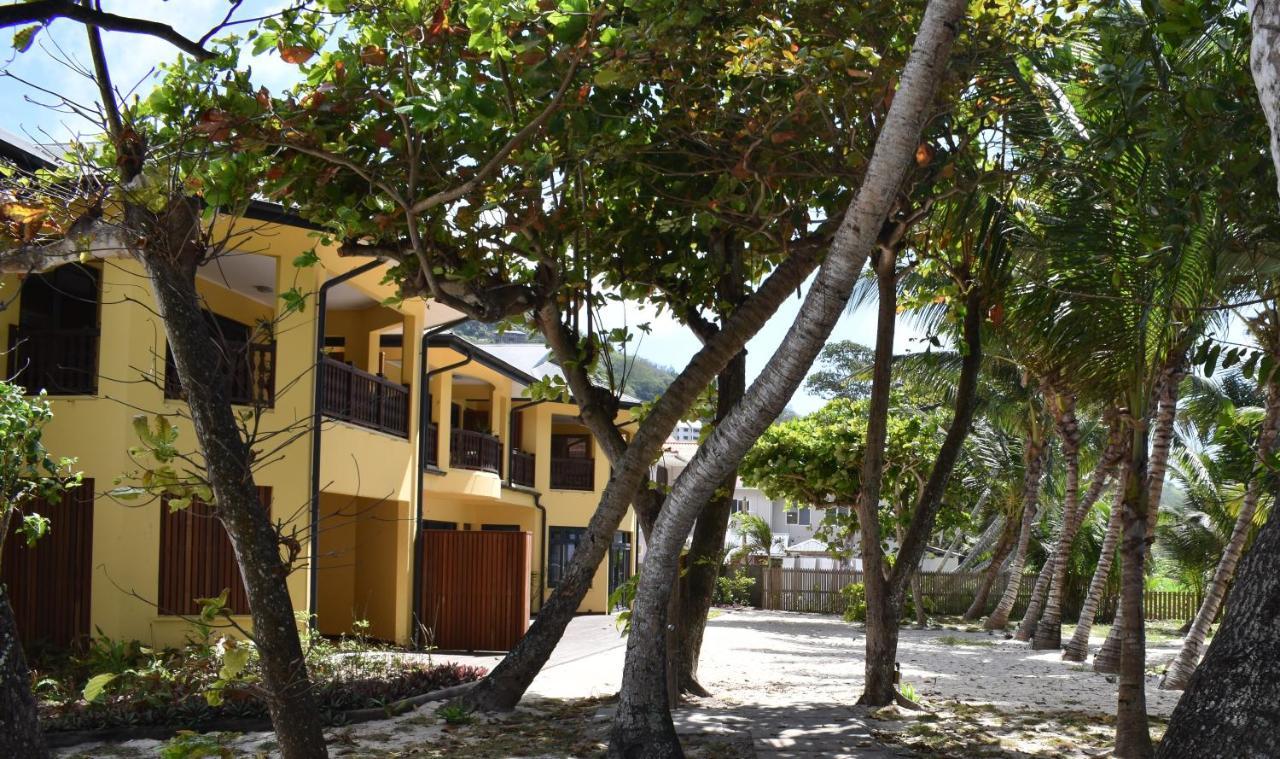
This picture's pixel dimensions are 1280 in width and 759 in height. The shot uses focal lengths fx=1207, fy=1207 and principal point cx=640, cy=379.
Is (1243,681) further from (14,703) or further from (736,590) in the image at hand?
(736,590)

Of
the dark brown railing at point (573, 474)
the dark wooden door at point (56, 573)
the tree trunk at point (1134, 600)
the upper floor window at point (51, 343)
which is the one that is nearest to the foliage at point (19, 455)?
the dark wooden door at point (56, 573)

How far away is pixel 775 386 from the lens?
24.7ft

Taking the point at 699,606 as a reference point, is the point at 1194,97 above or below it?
above

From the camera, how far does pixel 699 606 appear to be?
39.5 feet

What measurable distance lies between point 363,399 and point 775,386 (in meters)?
10.9

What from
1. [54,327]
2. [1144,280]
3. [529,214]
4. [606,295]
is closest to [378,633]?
[54,327]

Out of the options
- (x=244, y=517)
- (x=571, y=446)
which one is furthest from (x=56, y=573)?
(x=571, y=446)

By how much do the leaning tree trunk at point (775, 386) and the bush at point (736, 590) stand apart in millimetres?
28485

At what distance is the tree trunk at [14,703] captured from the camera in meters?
5.39

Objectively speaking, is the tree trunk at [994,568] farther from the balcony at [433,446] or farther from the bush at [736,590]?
the balcony at [433,446]

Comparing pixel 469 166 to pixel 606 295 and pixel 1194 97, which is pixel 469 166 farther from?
pixel 1194 97

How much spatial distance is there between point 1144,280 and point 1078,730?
13.6 feet

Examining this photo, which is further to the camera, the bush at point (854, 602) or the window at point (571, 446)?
the window at point (571, 446)

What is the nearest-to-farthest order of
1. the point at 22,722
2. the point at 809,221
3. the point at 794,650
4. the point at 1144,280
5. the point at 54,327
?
the point at 22,722
the point at 1144,280
the point at 809,221
the point at 54,327
the point at 794,650
